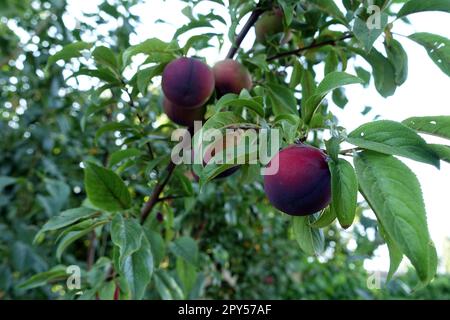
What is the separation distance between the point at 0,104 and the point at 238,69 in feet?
5.23

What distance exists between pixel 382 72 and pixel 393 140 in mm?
412

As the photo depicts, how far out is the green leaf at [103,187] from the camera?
32.5 inches

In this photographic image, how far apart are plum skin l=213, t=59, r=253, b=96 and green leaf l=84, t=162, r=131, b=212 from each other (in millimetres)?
262

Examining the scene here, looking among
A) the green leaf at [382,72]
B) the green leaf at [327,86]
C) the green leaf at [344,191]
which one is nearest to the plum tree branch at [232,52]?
the green leaf at [382,72]

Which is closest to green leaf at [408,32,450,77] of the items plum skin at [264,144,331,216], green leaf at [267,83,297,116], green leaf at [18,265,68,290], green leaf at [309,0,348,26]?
green leaf at [309,0,348,26]

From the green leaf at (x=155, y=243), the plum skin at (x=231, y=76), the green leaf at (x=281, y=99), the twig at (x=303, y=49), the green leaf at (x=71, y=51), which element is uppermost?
the twig at (x=303, y=49)

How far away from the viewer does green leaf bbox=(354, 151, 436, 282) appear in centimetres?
42

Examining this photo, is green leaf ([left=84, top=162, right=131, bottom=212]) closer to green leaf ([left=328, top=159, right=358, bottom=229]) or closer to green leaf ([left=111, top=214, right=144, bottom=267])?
green leaf ([left=111, top=214, right=144, bottom=267])

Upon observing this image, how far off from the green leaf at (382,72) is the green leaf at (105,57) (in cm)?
47

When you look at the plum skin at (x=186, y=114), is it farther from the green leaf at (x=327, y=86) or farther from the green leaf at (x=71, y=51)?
the green leaf at (x=327, y=86)

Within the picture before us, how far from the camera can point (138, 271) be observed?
76 cm

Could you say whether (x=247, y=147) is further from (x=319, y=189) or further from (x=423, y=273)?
(x=423, y=273)
